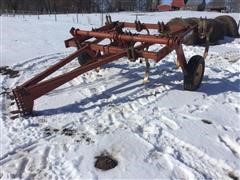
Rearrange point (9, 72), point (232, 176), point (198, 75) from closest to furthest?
point (232, 176), point (198, 75), point (9, 72)

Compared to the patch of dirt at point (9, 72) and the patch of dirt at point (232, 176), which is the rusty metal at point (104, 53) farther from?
the patch of dirt at point (232, 176)

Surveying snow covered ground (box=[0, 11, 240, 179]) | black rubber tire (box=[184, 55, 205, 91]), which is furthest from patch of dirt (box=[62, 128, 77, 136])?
black rubber tire (box=[184, 55, 205, 91])

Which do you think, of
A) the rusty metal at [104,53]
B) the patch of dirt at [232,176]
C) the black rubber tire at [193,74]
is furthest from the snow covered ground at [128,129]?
the rusty metal at [104,53]

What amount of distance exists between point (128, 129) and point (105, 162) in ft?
3.34

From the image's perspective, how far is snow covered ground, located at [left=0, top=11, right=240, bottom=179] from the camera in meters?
4.20

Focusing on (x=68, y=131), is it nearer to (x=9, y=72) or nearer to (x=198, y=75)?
(x=198, y=75)

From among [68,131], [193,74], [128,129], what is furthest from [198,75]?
[68,131]

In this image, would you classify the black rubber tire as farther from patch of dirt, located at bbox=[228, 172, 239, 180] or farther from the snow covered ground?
patch of dirt, located at bbox=[228, 172, 239, 180]

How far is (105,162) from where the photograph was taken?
4.30 m

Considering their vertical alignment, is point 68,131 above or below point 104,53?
below

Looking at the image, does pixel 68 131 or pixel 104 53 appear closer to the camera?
pixel 68 131

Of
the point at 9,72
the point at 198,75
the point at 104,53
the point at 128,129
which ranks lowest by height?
the point at 128,129

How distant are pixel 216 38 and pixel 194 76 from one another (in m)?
7.88

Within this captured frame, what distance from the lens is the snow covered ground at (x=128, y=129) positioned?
4.20m
